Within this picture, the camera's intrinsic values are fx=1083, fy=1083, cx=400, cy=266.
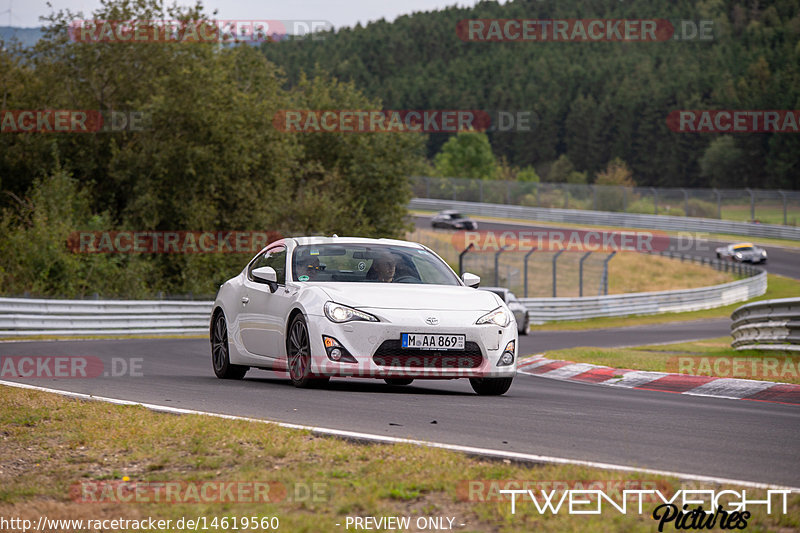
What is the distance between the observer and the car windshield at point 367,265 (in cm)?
1028

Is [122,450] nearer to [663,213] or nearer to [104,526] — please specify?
[104,526]

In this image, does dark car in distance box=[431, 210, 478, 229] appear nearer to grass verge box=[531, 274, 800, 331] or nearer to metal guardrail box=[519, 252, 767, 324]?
metal guardrail box=[519, 252, 767, 324]

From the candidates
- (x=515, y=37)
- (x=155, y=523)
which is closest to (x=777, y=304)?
(x=155, y=523)

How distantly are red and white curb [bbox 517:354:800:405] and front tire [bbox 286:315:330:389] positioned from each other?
13.6 feet

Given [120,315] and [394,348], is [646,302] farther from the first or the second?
[394,348]

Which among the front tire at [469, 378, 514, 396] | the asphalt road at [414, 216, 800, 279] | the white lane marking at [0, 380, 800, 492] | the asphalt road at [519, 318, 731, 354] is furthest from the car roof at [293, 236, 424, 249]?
the asphalt road at [414, 216, 800, 279]

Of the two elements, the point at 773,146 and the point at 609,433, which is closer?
the point at 609,433

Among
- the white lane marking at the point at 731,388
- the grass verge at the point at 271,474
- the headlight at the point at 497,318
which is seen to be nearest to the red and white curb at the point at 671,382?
the white lane marking at the point at 731,388

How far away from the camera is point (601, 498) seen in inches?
189

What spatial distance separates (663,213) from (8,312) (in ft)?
187

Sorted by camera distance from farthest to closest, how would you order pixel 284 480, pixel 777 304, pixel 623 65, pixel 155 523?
pixel 623 65 < pixel 777 304 < pixel 284 480 < pixel 155 523

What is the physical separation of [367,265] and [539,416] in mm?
3018

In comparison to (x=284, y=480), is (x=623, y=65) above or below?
above

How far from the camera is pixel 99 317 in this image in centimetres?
2445
